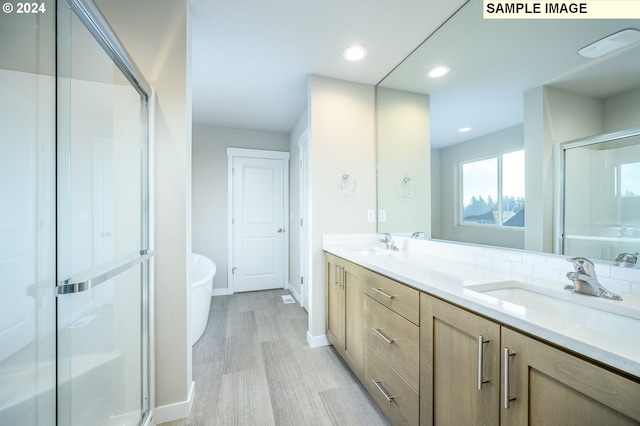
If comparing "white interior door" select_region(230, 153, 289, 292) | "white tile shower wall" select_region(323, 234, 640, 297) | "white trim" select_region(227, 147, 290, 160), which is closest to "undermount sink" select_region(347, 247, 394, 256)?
"white tile shower wall" select_region(323, 234, 640, 297)

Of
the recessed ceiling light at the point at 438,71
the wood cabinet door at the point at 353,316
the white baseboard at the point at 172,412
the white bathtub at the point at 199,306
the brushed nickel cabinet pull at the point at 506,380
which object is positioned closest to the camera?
the brushed nickel cabinet pull at the point at 506,380

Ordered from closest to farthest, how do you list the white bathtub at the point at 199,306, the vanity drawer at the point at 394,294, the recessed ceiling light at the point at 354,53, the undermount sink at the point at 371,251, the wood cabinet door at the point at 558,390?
the wood cabinet door at the point at 558,390, the vanity drawer at the point at 394,294, the recessed ceiling light at the point at 354,53, the undermount sink at the point at 371,251, the white bathtub at the point at 199,306

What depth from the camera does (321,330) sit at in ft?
7.61

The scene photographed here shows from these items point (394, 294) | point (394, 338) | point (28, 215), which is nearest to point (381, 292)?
point (394, 294)

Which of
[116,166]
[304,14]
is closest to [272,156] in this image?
[304,14]

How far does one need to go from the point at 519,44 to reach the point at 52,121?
6.69 ft

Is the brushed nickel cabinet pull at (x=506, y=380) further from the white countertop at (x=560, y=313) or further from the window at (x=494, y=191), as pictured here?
the window at (x=494, y=191)

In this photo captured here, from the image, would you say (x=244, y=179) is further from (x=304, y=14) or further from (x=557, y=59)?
(x=557, y=59)

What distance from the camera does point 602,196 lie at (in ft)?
3.17

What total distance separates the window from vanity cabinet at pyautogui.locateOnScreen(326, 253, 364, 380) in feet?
2.65

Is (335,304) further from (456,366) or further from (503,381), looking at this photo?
(503,381)

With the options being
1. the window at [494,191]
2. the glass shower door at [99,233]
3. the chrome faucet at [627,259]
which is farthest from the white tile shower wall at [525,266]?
the glass shower door at [99,233]

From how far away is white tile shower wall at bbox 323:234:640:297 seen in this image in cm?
94

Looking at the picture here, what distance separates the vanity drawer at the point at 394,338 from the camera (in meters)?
1.17
